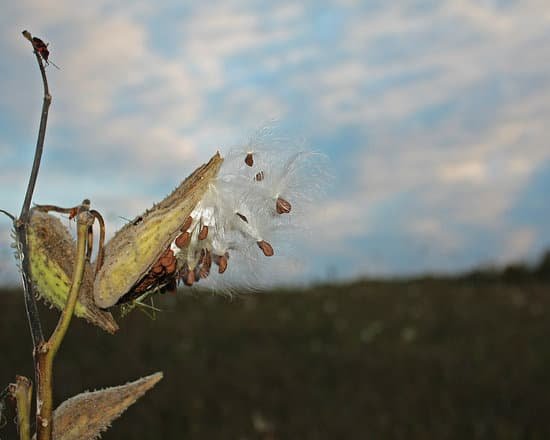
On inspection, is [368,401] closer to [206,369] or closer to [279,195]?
[206,369]

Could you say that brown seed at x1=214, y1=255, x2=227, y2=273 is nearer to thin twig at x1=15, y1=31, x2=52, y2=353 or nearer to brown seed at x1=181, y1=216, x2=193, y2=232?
brown seed at x1=181, y1=216, x2=193, y2=232

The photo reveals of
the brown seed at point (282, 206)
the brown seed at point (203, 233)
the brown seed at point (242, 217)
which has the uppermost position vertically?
the brown seed at point (282, 206)

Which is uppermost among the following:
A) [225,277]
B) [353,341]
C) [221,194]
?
[353,341]

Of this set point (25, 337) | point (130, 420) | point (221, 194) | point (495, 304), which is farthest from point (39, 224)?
point (495, 304)

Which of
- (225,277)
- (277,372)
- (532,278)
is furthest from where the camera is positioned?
(532,278)

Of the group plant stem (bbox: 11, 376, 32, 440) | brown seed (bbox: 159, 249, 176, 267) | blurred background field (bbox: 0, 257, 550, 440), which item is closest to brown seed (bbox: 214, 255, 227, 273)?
brown seed (bbox: 159, 249, 176, 267)

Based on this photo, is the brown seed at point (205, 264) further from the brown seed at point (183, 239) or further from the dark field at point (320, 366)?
the dark field at point (320, 366)

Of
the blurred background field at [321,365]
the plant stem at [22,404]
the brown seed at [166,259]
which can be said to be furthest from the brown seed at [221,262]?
the blurred background field at [321,365]
